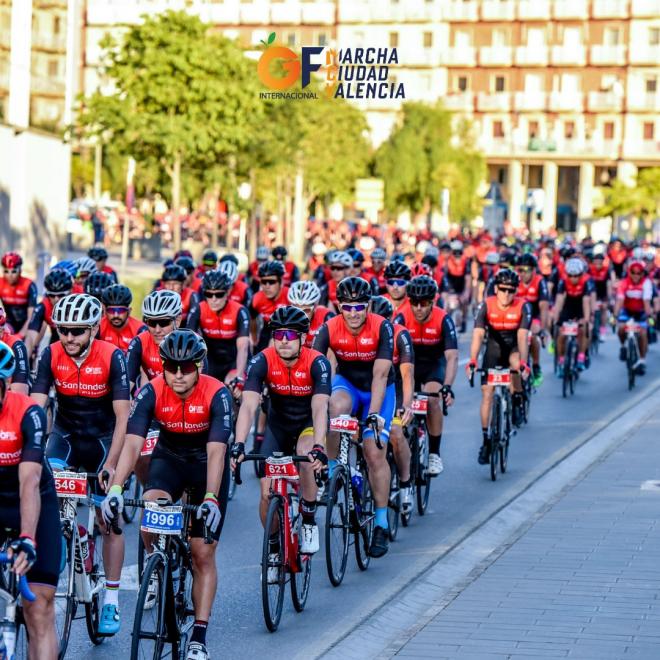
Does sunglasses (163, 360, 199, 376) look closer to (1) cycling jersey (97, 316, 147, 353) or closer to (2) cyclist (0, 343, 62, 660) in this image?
(2) cyclist (0, 343, 62, 660)

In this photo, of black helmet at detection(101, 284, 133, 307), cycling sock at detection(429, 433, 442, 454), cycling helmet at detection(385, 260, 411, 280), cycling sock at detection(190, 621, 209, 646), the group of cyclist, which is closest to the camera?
the group of cyclist

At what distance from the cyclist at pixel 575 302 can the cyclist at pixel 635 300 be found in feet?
3.11

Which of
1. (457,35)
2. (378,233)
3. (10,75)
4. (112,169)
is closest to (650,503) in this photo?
(10,75)

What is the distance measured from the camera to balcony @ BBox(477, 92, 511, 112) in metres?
105

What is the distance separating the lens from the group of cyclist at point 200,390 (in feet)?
22.7

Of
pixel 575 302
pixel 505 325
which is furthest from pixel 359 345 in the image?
pixel 575 302

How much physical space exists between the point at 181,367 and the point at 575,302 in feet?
52.4

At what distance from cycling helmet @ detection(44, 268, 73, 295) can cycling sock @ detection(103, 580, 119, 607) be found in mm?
5564

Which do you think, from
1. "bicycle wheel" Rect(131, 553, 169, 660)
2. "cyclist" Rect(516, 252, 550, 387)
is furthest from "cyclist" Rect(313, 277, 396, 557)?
"cyclist" Rect(516, 252, 550, 387)

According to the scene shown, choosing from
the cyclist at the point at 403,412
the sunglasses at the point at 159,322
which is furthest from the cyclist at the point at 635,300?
the sunglasses at the point at 159,322

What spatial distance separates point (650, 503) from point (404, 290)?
11.3ft

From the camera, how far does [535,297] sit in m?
21.8

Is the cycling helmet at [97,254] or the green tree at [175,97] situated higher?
the green tree at [175,97]

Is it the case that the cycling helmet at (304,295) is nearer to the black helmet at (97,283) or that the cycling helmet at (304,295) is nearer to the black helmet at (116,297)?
the black helmet at (116,297)
